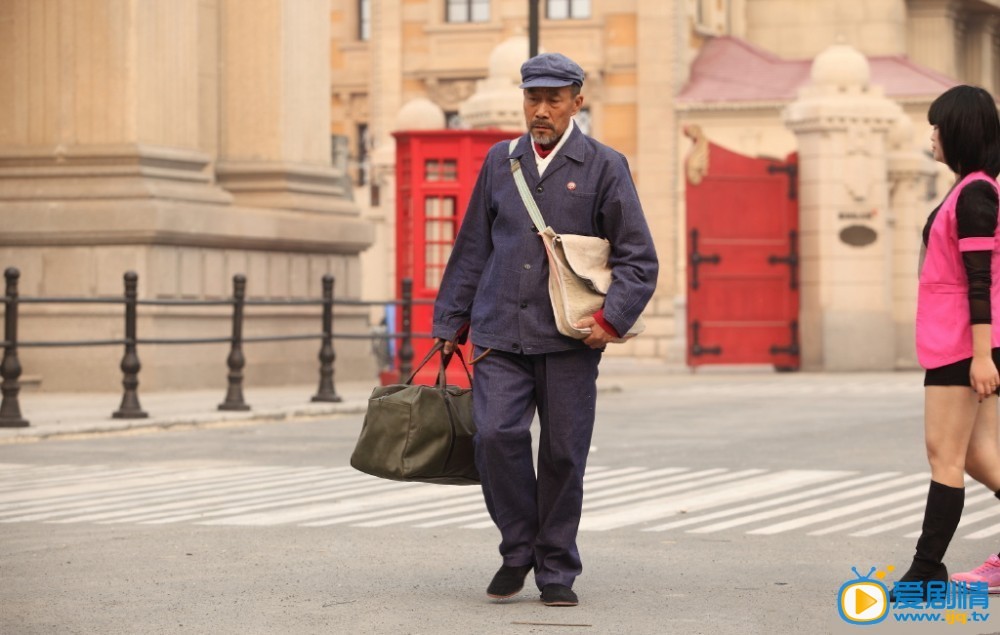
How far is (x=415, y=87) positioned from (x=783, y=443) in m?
30.6

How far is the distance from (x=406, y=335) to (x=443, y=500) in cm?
1023

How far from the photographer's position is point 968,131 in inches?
304

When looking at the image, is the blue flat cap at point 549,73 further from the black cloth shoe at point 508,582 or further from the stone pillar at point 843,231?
the stone pillar at point 843,231

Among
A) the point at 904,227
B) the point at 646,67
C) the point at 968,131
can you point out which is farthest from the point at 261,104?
the point at 646,67

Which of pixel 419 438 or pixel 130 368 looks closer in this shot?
pixel 419 438

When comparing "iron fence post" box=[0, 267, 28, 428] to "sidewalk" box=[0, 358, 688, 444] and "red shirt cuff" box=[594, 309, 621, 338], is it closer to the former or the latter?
"sidewalk" box=[0, 358, 688, 444]

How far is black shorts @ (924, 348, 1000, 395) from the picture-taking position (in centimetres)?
762

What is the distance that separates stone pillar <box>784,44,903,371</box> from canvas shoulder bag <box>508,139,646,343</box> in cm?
2296

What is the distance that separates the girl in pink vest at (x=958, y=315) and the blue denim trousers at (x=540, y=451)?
1247 millimetres

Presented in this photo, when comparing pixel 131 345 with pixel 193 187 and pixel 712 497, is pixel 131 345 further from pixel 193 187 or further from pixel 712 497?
pixel 712 497

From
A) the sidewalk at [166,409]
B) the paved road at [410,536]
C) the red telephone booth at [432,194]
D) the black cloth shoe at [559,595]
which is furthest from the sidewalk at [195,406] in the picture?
the black cloth shoe at [559,595]

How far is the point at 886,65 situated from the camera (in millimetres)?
43844

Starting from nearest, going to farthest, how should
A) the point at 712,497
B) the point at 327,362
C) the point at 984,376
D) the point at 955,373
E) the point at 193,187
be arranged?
the point at 984,376
the point at 955,373
the point at 712,497
the point at 327,362
the point at 193,187

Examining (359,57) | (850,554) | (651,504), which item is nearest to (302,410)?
(651,504)
